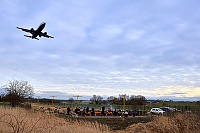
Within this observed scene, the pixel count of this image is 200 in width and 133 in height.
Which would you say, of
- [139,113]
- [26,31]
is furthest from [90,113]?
[26,31]

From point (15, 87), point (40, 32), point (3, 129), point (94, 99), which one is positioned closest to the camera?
point (3, 129)

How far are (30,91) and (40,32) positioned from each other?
49.6m

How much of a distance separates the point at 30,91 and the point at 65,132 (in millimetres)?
52245

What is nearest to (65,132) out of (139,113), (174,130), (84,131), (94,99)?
(84,131)

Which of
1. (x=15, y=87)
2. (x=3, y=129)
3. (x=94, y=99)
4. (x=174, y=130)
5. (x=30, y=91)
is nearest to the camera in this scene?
(x=3, y=129)

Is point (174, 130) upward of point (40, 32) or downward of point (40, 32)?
downward

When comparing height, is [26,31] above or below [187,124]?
above

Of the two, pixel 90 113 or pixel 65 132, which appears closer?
pixel 65 132

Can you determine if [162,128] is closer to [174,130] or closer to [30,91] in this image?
[174,130]

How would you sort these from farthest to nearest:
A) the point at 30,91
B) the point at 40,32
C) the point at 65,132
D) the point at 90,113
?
1. the point at 30,91
2. the point at 90,113
3. the point at 40,32
4. the point at 65,132

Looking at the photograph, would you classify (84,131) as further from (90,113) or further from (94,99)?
(94,99)

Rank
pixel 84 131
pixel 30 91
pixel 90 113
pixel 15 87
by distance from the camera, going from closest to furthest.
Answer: pixel 84 131
pixel 90 113
pixel 15 87
pixel 30 91

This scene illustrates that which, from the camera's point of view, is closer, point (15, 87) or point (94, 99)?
point (15, 87)

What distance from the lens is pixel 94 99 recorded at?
133 metres
